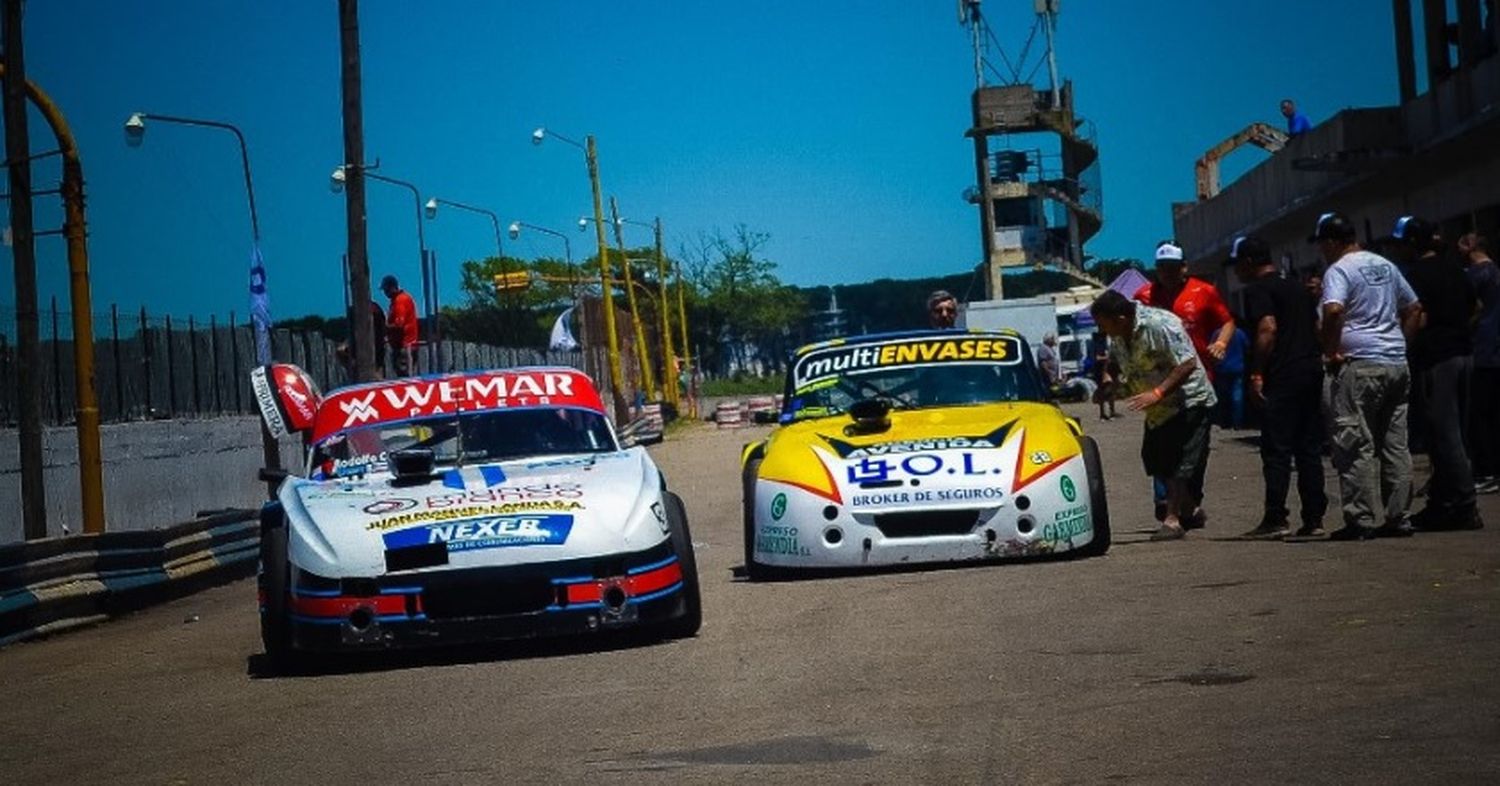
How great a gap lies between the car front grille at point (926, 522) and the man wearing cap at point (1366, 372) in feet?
7.25

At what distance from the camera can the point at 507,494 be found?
10.8 metres

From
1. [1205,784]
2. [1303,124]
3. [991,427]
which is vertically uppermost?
[1303,124]

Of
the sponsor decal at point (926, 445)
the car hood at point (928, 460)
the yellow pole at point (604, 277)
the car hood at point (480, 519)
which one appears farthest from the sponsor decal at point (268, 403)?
the yellow pole at point (604, 277)

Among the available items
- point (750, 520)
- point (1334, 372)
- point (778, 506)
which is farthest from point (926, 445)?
point (1334, 372)

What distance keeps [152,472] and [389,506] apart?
15.0 m

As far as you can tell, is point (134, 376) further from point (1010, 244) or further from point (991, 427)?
point (1010, 244)

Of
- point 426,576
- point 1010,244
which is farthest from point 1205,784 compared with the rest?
point 1010,244

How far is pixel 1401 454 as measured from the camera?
12.8 meters

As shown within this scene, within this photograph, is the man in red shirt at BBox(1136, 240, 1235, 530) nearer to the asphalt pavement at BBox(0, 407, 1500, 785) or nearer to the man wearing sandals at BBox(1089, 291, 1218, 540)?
the man wearing sandals at BBox(1089, 291, 1218, 540)

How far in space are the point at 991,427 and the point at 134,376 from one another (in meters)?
15.5

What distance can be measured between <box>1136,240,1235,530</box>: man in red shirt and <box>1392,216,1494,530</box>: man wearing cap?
4.69 feet

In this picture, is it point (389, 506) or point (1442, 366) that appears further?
point (1442, 366)

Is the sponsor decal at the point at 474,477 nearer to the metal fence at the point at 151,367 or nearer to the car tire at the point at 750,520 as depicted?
the car tire at the point at 750,520

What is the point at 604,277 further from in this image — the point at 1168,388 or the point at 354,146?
the point at 1168,388
